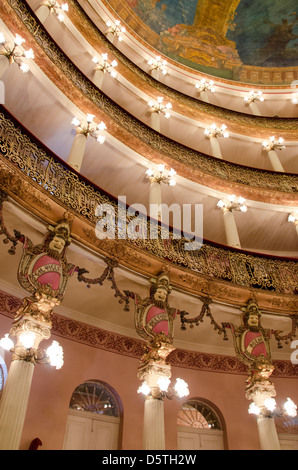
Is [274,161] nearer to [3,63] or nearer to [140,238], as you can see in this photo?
[140,238]

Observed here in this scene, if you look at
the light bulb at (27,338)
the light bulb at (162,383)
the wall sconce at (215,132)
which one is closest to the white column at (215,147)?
the wall sconce at (215,132)

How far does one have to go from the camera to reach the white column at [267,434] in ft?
21.7

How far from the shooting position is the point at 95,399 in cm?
834

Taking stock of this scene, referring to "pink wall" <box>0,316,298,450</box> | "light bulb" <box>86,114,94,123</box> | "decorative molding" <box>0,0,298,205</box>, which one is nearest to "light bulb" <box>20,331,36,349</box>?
"pink wall" <box>0,316,298,450</box>

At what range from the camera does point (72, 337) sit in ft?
27.5

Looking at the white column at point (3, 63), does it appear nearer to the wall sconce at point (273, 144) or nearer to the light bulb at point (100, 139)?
the light bulb at point (100, 139)

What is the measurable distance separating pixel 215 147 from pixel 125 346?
8772mm

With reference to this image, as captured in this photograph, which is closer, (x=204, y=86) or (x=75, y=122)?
(x=75, y=122)

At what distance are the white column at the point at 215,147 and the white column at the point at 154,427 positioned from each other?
33.2 ft

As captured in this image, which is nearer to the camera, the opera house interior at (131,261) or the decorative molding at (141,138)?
the opera house interior at (131,261)

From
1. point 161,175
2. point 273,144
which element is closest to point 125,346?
point 161,175

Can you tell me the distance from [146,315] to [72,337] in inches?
102
